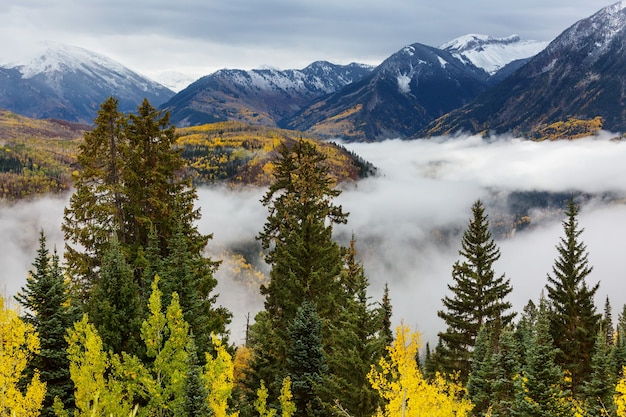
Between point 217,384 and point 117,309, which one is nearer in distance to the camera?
point 217,384

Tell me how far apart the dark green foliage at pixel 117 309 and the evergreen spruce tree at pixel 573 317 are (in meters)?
25.3

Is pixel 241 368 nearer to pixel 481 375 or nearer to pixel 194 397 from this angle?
pixel 481 375

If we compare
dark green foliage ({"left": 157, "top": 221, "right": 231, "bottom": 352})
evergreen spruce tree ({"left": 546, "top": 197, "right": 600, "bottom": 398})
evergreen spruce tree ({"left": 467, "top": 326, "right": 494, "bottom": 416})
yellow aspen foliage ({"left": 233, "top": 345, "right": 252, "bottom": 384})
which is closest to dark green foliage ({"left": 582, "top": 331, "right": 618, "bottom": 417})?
evergreen spruce tree ({"left": 546, "top": 197, "right": 600, "bottom": 398})

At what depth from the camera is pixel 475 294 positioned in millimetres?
31344

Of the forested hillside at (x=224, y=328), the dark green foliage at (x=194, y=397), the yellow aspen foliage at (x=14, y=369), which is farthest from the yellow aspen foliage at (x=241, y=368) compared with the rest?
the yellow aspen foliage at (x=14, y=369)

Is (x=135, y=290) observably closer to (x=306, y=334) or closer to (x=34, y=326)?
(x=34, y=326)

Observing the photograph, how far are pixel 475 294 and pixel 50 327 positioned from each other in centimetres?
2378

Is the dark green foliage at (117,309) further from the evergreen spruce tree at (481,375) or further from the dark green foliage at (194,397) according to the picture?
the evergreen spruce tree at (481,375)

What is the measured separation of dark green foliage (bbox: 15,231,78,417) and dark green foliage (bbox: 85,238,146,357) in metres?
1.32

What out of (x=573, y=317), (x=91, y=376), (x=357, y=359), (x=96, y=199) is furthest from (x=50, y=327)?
(x=573, y=317)

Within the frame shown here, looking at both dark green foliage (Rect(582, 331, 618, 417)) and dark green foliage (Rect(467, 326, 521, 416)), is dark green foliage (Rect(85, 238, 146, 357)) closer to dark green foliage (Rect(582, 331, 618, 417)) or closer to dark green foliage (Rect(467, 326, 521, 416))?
dark green foliage (Rect(467, 326, 521, 416))

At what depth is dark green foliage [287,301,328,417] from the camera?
25.2 m

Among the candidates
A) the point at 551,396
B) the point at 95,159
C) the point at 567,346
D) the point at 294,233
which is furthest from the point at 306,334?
the point at 567,346

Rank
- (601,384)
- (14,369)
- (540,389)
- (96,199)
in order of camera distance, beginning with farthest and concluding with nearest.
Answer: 1. (96,199)
2. (601,384)
3. (540,389)
4. (14,369)
